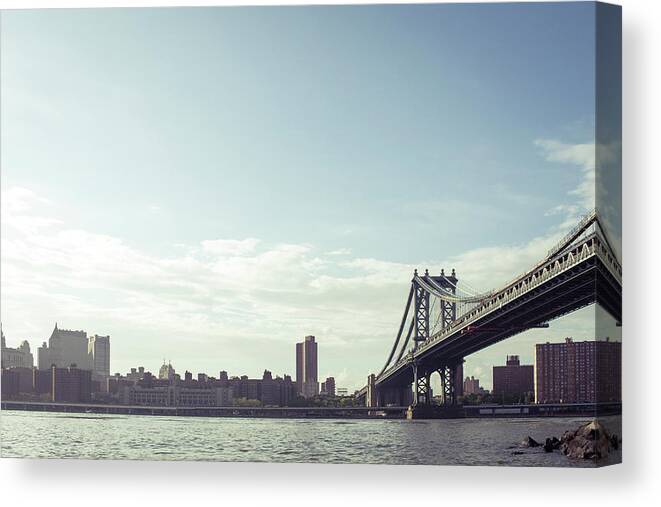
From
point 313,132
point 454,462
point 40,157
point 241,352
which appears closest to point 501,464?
point 454,462

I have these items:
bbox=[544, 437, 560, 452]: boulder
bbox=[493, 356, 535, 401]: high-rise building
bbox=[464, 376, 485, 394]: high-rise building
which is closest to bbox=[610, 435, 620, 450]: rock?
bbox=[544, 437, 560, 452]: boulder

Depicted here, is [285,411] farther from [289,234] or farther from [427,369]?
[289,234]

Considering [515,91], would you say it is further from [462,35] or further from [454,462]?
[454,462]

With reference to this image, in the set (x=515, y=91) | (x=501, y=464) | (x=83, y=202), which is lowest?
(x=501, y=464)

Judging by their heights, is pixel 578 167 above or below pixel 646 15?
below

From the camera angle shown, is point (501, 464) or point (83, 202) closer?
point (501, 464)

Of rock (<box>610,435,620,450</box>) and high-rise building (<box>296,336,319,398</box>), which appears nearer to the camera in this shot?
rock (<box>610,435,620,450</box>)

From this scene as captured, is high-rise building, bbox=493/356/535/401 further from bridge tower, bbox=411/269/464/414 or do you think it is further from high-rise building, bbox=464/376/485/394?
bridge tower, bbox=411/269/464/414
